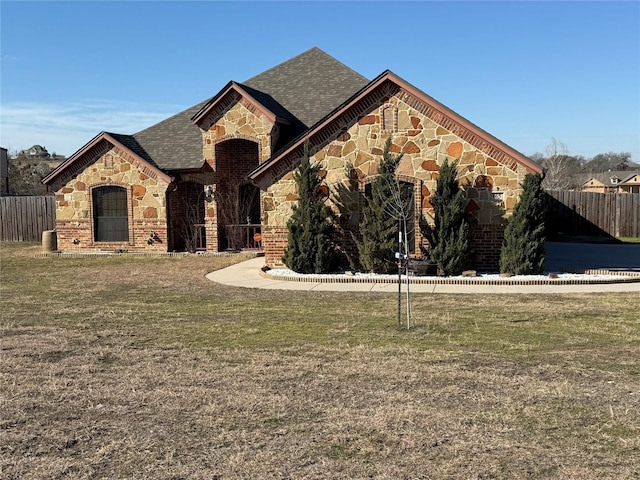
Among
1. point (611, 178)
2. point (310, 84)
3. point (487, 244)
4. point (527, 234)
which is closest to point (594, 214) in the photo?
point (310, 84)

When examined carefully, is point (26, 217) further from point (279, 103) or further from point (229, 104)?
point (279, 103)

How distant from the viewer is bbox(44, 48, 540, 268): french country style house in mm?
15516

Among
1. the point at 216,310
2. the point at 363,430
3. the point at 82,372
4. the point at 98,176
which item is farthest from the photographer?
the point at 98,176

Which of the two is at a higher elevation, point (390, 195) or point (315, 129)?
point (315, 129)

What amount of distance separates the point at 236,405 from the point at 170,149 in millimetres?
18625

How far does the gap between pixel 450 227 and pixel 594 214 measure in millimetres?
16925

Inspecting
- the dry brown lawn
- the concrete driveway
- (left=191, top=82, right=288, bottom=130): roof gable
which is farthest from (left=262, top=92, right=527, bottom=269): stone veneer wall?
(left=191, top=82, right=288, bottom=130): roof gable

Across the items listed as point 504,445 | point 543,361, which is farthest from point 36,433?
point 543,361

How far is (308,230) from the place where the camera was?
51.1 feet

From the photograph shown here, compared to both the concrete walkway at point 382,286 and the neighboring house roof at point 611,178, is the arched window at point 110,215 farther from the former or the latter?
the neighboring house roof at point 611,178

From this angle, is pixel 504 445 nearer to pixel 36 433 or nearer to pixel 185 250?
pixel 36 433

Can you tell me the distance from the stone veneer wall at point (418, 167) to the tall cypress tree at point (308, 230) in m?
0.77

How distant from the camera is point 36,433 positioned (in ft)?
17.6

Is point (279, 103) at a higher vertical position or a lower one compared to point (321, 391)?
higher
